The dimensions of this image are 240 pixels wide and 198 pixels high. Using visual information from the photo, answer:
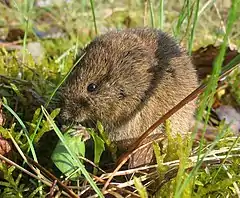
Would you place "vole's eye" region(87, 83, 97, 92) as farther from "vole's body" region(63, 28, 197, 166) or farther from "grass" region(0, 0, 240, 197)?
"grass" region(0, 0, 240, 197)

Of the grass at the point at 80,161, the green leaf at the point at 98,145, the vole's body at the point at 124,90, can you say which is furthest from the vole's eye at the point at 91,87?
the green leaf at the point at 98,145

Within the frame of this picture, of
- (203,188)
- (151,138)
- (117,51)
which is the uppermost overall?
(117,51)

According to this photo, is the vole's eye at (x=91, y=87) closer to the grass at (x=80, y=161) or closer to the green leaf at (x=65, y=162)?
the grass at (x=80, y=161)

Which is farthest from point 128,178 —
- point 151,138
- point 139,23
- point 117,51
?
point 139,23

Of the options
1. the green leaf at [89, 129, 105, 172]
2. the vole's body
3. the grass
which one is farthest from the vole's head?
the green leaf at [89, 129, 105, 172]

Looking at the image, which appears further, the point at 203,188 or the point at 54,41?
the point at 54,41

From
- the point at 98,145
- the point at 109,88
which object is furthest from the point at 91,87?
the point at 98,145

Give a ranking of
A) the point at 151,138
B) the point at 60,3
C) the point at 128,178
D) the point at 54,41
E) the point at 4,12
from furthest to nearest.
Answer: the point at 60,3
the point at 4,12
the point at 54,41
the point at 151,138
the point at 128,178

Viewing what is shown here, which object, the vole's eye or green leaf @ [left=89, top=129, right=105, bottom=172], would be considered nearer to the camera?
green leaf @ [left=89, top=129, right=105, bottom=172]

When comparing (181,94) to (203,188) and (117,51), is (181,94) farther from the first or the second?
(203,188)
